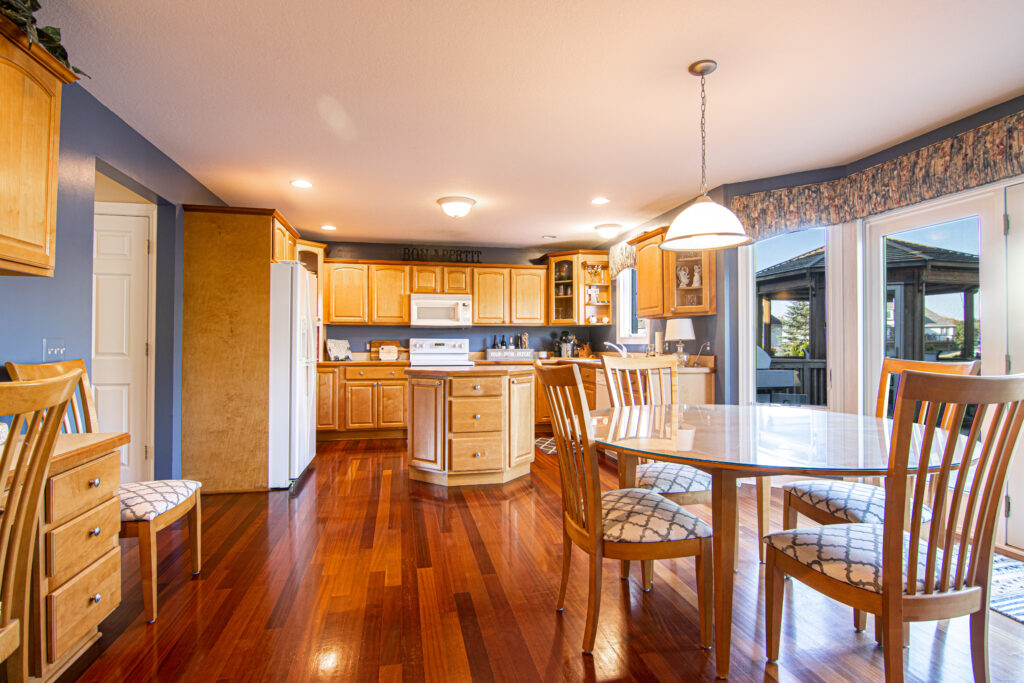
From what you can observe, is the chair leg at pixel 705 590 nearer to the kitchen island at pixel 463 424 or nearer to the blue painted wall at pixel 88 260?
the kitchen island at pixel 463 424

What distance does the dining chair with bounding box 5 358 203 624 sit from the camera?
195cm

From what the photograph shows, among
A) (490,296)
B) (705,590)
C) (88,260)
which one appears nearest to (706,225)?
(705,590)

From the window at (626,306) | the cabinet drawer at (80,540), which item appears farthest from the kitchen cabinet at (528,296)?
the cabinet drawer at (80,540)

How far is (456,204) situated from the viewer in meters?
4.43

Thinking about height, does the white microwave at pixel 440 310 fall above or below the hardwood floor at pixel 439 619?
above

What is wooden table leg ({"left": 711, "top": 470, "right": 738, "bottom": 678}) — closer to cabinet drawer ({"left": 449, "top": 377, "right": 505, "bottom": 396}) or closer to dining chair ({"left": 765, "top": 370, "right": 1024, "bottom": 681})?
dining chair ({"left": 765, "top": 370, "right": 1024, "bottom": 681})

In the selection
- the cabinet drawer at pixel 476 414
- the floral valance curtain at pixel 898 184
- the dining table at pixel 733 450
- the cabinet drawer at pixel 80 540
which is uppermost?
the floral valance curtain at pixel 898 184

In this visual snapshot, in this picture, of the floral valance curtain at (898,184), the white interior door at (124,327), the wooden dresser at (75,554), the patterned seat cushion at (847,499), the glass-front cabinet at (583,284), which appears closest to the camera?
the wooden dresser at (75,554)

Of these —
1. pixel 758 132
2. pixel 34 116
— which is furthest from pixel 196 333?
pixel 758 132

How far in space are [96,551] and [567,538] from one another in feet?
5.36

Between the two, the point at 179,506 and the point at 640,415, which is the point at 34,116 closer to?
the point at 179,506

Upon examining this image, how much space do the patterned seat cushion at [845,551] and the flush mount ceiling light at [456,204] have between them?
355cm

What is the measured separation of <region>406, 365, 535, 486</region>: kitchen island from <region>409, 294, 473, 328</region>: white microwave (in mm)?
2386

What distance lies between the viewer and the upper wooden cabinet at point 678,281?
14.1 ft
